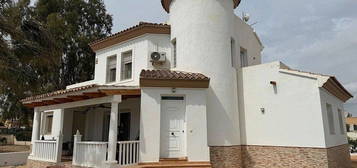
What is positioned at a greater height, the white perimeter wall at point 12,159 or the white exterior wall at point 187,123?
the white exterior wall at point 187,123

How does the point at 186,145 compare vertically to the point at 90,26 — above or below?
below

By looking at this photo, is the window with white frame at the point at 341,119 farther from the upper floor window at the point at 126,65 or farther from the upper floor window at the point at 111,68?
the upper floor window at the point at 111,68

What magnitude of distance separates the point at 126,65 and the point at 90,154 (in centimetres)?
595

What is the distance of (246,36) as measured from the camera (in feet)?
51.3

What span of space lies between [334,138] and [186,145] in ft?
23.0

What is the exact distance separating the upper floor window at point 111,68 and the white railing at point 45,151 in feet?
16.0

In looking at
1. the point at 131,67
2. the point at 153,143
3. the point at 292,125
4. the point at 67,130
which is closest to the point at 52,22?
the point at 67,130

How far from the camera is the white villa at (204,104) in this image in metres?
10.5

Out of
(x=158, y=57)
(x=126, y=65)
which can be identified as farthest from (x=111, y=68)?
(x=158, y=57)

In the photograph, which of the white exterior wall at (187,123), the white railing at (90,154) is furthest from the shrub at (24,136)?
the white exterior wall at (187,123)

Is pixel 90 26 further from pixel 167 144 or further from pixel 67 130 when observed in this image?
pixel 167 144

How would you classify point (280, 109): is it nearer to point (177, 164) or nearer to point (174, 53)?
point (177, 164)

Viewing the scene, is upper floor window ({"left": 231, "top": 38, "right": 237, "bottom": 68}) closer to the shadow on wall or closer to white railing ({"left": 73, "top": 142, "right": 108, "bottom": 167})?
the shadow on wall

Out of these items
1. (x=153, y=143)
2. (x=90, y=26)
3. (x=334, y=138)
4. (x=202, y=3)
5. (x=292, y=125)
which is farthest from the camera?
(x=90, y=26)
